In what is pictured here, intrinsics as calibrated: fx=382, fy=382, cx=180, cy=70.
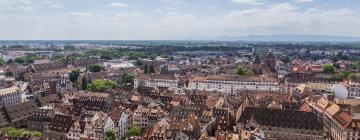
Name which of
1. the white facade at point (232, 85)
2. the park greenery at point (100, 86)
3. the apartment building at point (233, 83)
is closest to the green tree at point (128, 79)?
the park greenery at point (100, 86)

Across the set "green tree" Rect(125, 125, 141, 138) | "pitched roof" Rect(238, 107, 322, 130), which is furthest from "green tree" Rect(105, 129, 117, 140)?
"pitched roof" Rect(238, 107, 322, 130)

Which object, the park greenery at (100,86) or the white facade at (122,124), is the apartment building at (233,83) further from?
the white facade at (122,124)

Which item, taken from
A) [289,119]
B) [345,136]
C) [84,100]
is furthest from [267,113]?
[84,100]

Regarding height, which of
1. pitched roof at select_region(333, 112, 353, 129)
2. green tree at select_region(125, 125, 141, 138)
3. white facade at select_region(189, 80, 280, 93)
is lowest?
green tree at select_region(125, 125, 141, 138)

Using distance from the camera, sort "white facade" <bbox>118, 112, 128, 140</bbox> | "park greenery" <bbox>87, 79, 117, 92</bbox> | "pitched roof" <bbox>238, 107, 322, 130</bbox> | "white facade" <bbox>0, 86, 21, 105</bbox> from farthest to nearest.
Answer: "park greenery" <bbox>87, 79, 117, 92</bbox>, "white facade" <bbox>0, 86, 21, 105</bbox>, "white facade" <bbox>118, 112, 128, 140</bbox>, "pitched roof" <bbox>238, 107, 322, 130</bbox>

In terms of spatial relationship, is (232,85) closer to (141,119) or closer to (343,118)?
(141,119)

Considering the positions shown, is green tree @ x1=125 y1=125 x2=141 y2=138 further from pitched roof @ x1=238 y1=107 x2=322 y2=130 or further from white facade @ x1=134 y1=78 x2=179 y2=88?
white facade @ x1=134 y1=78 x2=179 y2=88
